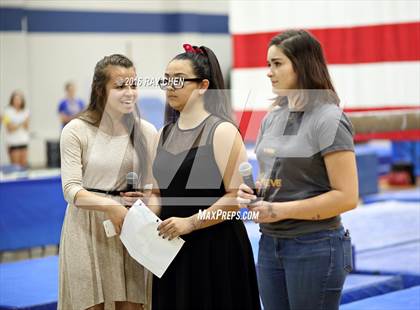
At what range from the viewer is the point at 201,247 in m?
2.88

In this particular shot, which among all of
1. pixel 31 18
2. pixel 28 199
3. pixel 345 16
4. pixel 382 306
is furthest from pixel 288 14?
pixel 31 18

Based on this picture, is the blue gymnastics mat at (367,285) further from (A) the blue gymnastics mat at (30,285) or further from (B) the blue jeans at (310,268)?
(B) the blue jeans at (310,268)

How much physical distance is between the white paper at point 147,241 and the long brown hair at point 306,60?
0.73 m

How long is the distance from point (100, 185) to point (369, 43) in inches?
165

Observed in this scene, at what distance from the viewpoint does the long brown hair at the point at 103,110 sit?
3.24 metres

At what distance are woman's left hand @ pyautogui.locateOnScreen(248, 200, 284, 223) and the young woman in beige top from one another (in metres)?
0.68

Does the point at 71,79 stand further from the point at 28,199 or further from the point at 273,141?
the point at 273,141

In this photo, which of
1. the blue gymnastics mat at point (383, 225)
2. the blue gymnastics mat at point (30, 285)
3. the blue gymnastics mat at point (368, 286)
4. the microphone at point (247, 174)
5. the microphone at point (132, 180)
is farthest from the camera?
the blue gymnastics mat at point (383, 225)

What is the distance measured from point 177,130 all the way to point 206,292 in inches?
23.6

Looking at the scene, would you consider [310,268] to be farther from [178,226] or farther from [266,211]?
[178,226]

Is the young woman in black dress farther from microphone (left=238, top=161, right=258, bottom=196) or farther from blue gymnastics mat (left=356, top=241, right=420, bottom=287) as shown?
blue gymnastics mat (left=356, top=241, right=420, bottom=287)

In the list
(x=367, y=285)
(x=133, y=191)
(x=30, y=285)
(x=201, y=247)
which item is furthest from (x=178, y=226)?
(x=367, y=285)

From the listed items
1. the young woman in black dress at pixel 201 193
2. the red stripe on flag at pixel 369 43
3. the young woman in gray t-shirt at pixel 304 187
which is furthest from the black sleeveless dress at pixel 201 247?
the red stripe on flag at pixel 369 43

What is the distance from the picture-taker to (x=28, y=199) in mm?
6605
